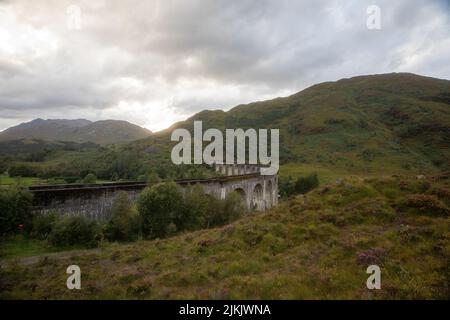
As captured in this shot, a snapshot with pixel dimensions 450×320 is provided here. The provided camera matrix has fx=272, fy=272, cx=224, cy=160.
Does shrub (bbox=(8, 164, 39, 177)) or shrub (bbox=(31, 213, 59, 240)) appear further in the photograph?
shrub (bbox=(8, 164, 39, 177))

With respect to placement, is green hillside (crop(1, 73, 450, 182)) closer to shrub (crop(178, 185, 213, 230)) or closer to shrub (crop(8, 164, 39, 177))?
shrub (crop(8, 164, 39, 177))

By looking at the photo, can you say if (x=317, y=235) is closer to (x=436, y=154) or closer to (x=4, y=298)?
(x=4, y=298)

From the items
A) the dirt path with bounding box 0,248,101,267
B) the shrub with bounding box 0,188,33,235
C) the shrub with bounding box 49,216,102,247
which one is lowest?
the dirt path with bounding box 0,248,101,267

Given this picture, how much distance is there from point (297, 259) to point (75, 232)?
1620 centimetres

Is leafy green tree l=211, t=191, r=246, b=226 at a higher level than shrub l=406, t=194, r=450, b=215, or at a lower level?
lower

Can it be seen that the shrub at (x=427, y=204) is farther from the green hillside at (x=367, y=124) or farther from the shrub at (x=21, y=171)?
the shrub at (x=21, y=171)

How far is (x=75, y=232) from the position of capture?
19688 mm

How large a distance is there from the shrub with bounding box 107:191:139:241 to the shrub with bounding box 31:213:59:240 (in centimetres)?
405

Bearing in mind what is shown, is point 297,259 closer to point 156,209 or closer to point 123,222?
point 156,209

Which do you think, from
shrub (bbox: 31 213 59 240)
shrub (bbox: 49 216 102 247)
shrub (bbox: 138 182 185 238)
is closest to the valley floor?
shrub (bbox: 49 216 102 247)

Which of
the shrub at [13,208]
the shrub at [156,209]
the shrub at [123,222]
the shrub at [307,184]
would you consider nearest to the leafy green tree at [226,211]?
the shrub at [156,209]

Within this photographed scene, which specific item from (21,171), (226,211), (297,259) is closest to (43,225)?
Answer: (226,211)

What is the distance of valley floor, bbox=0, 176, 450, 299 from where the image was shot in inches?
346
